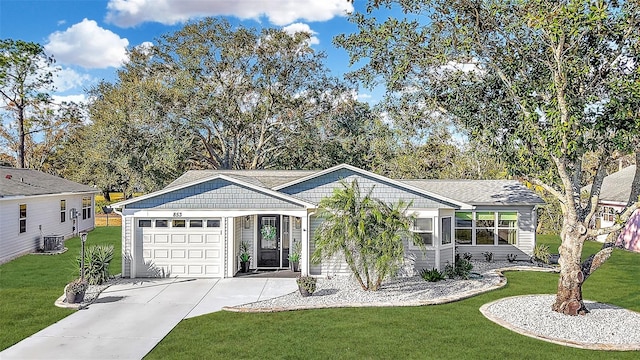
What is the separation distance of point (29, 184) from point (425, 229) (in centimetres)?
1903

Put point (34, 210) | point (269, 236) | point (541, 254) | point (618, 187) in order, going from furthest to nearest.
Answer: point (618, 187)
point (34, 210)
point (541, 254)
point (269, 236)

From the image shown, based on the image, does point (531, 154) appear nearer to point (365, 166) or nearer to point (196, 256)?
point (196, 256)

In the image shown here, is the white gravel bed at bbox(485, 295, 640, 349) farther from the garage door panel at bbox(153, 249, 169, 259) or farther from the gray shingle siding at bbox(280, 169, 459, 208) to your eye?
the garage door panel at bbox(153, 249, 169, 259)

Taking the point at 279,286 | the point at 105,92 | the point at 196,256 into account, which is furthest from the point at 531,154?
the point at 105,92

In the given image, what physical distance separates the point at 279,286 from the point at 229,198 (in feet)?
11.9

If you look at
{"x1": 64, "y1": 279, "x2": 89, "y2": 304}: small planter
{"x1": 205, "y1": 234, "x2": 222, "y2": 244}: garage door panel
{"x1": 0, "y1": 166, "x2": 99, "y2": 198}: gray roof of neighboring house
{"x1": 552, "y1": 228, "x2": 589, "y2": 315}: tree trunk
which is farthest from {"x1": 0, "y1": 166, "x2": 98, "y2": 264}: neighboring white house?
{"x1": 552, "y1": 228, "x2": 589, "y2": 315}: tree trunk

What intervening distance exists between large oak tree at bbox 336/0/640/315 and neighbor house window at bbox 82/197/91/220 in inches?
892

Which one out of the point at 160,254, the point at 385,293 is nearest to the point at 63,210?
the point at 160,254

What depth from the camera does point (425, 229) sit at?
54.5ft

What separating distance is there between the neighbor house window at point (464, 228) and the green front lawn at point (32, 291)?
14.4 metres

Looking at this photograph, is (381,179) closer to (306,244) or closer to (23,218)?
(306,244)

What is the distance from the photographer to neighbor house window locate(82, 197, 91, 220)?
28252 millimetres

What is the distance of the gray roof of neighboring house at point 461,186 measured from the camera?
19422 millimetres

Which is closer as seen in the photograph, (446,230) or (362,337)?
(362,337)
